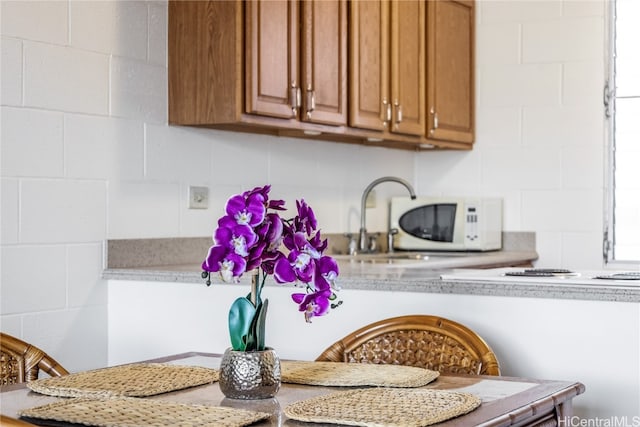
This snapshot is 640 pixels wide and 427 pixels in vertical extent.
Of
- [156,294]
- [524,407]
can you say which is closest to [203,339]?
[156,294]

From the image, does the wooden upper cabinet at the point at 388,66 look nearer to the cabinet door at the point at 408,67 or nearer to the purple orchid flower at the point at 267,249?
the cabinet door at the point at 408,67

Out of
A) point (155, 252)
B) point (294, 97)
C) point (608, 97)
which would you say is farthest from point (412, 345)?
point (608, 97)

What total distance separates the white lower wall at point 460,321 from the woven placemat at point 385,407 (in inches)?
32.9

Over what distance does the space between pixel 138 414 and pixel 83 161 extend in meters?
1.68

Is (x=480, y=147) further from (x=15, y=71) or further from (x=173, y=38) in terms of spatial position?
(x=15, y=71)

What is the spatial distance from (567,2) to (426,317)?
279 centimetres

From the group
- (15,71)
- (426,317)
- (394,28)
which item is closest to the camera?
(426,317)

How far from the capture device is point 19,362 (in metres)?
2.23

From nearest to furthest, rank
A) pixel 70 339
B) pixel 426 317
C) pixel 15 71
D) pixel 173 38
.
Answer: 1. pixel 426 317
2. pixel 15 71
3. pixel 70 339
4. pixel 173 38

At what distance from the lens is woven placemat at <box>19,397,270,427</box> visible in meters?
1.44

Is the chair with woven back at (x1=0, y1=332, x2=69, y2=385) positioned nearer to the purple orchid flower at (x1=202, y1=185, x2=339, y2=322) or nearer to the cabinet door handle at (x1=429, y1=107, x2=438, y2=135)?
the purple orchid flower at (x1=202, y1=185, x2=339, y2=322)

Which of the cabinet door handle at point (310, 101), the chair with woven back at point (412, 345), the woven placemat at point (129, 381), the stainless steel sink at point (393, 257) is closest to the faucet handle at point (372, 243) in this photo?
the stainless steel sink at point (393, 257)

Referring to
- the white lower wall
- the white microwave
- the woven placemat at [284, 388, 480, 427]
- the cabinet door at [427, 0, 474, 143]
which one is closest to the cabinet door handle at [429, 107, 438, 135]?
the cabinet door at [427, 0, 474, 143]

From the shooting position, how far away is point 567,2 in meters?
4.63
